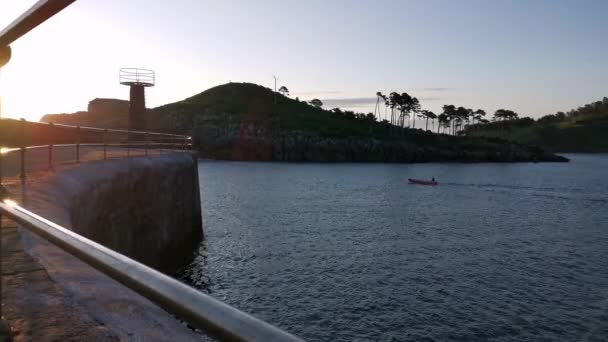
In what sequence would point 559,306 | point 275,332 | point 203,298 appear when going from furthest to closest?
point 559,306 → point 203,298 → point 275,332

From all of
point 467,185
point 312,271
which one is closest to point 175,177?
point 312,271

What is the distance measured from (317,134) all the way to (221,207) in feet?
366

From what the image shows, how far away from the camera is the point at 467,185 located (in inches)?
3120

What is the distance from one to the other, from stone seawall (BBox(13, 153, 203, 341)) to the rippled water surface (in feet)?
9.51

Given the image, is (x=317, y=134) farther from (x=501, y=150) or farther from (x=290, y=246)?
(x=290, y=246)

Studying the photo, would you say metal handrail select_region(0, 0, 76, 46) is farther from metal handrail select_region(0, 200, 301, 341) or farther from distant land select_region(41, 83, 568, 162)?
distant land select_region(41, 83, 568, 162)

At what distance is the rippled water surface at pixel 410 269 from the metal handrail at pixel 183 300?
15967 millimetres

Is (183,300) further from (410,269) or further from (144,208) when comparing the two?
(410,269)

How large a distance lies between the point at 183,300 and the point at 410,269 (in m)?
25.7

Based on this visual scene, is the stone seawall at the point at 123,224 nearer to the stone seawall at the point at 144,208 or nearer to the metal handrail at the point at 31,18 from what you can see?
the stone seawall at the point at 144,208

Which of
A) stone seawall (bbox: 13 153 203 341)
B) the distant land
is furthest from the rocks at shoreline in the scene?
stone seawall (bbox: 13 153 203 341)

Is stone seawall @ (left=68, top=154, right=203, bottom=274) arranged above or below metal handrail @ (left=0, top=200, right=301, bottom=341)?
below

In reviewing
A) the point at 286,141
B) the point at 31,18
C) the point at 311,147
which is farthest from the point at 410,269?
the point at 286,141

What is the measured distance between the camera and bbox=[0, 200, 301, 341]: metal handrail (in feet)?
4.58
